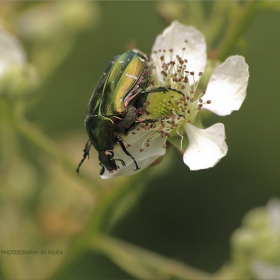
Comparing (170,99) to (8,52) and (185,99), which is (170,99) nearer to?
(185,99)

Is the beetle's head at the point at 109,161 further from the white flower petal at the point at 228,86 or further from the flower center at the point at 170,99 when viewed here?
the white flower petal at the point at 228,86

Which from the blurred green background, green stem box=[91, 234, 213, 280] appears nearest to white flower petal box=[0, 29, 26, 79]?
green stem box=[91, 234, 213, 280]

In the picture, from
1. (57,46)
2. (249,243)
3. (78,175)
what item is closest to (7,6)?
(57,46)

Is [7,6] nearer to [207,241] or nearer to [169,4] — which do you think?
[169,4]

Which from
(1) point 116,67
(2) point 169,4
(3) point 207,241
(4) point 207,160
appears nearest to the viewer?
(4) point 207,160

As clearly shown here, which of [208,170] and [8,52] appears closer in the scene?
[8,52]

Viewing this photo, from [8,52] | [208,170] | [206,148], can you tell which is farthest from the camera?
[208,170]

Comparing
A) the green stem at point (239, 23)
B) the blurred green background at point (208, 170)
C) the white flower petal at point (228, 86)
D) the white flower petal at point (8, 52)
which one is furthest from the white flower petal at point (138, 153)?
the blurred green background at point (208, 170)

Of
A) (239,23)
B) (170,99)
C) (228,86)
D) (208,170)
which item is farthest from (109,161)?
(208,170)
